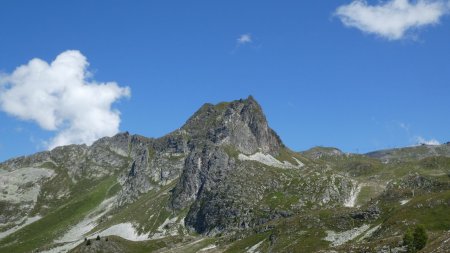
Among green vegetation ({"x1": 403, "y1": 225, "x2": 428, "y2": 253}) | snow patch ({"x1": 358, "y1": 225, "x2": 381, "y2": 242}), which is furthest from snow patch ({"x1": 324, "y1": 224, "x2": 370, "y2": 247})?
green vegetation ({"x1": 403, "y1": 225, "x2": 428, "y2": 253})

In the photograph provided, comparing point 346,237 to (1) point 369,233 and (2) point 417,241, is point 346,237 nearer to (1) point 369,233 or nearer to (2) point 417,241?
(1) point 369,233

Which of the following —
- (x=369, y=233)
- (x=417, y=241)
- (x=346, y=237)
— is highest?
(x=346, y=237)

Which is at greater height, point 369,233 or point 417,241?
point 369,233

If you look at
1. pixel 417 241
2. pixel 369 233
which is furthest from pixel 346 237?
pixel 417 241

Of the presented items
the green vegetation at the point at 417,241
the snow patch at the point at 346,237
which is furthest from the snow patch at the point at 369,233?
the green vegetation at the point at 417,241

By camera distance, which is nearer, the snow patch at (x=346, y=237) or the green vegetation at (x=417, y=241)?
the green vegetation at (x=417, y=241)

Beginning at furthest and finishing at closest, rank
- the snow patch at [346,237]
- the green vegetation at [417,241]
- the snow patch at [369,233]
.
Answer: the snow patch at [346,237] < the snow patch at [369,233] < the green vegetation at [417,241]

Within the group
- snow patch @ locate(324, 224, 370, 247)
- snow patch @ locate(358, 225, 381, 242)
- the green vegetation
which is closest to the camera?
the green vegetation

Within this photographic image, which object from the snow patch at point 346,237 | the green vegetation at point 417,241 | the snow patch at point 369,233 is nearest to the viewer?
the green vegetation at point 417,241

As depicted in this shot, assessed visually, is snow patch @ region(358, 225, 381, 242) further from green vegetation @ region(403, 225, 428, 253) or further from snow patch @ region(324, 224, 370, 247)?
green vegetation @ region(403, 225, 428, 253)

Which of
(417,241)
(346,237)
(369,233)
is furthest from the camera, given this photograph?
(346,237)

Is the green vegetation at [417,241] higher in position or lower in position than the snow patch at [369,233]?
lower

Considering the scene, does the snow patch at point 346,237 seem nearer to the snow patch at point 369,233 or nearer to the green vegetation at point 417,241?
the snow patch at point 369,233

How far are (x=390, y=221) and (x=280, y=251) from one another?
144ft
